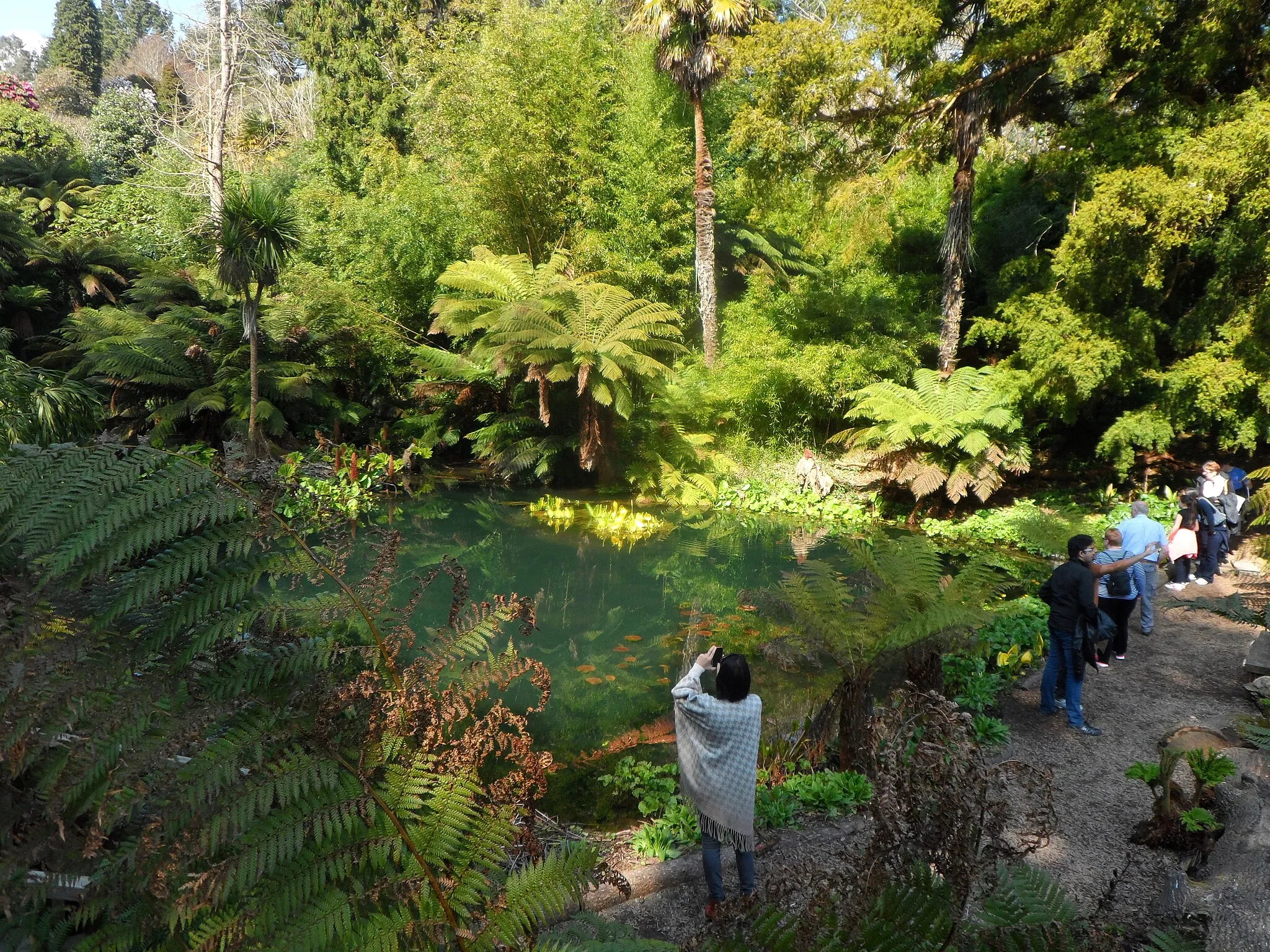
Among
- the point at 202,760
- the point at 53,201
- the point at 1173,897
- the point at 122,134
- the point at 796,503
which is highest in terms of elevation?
the point at 122,134

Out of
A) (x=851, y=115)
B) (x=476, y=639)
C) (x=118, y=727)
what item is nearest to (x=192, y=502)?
(x=118, y=727)

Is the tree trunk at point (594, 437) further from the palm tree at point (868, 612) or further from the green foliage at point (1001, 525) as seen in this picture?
the palm tree at point (868, 612)

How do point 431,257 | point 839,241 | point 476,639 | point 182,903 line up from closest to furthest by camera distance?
point 182,903, point 476,639, point 839,241, point 431,257

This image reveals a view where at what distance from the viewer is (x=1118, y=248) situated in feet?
32.1

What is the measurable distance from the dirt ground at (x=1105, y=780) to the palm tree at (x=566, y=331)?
24.7 feet

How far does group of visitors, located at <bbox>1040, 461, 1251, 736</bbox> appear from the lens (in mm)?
4844

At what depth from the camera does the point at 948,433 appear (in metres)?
11.0

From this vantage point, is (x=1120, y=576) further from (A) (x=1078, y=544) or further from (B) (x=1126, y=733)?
(B) (x=1126, y=733)

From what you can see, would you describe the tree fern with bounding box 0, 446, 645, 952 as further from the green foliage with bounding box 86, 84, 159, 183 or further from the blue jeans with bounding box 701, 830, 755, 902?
the green foliage with bounding box 86, 84, 159, 183

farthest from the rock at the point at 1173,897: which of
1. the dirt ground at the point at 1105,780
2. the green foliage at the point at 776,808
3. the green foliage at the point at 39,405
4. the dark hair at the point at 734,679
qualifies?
the green foliage at the point at 39,405

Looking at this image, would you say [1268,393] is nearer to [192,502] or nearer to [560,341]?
[560,341]

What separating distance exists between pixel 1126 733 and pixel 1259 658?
134 centimetres

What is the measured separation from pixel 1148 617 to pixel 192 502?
713 cm


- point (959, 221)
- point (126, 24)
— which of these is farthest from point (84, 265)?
point (126, 24)
